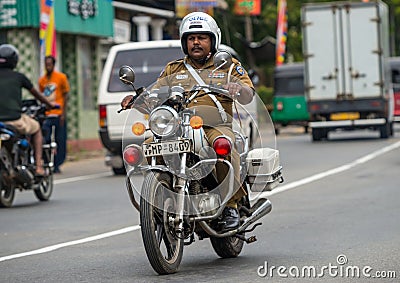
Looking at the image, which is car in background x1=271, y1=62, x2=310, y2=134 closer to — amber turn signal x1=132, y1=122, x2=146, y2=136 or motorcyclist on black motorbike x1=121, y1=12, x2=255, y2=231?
motorcyclist on black motorbike x1=121, y1=12, x2=255, y2=231

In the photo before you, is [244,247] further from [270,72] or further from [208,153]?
[270,72]

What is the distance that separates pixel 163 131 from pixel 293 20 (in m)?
47.1

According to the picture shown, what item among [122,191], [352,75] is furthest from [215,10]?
[122,191]

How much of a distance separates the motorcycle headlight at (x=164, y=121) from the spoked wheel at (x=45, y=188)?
22.8 feet

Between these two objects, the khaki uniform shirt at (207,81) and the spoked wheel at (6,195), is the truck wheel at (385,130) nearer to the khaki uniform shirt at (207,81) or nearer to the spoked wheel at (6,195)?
the spoked wheel at (6,195)

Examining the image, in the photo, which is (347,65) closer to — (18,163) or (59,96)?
(59,96)

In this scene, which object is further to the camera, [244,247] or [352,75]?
[352,75]

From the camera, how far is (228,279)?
761 centimetres

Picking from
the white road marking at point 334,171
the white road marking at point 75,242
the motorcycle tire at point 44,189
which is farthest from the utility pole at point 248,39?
the white road marking at point 75,242

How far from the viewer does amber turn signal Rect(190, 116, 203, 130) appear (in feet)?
25.9

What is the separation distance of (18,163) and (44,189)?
0.95 meters

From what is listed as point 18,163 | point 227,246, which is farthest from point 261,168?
point 18,163

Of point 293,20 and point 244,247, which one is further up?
point 293,20

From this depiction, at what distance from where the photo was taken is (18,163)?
13.9 m
